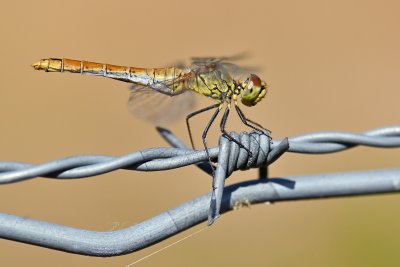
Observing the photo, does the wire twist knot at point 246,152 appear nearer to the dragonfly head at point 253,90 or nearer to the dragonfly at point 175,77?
the dragonfly head at point 253,90

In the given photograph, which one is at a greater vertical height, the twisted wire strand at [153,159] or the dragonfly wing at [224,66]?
the dragonfly wing at [224,66]

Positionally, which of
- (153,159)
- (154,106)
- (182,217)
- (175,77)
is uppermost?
(175,77)

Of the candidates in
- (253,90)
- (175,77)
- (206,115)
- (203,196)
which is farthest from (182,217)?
(206,115)

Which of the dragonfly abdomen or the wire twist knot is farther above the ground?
the dragonfly abdomen

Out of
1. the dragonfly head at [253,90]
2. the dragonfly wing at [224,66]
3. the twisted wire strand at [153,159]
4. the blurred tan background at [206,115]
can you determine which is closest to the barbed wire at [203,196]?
the twisted wire strand at [153,159]

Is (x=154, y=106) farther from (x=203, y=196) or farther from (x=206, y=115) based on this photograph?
(x=206, y=115)

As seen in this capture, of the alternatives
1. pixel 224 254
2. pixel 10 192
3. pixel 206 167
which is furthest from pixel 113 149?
pixel 206 167

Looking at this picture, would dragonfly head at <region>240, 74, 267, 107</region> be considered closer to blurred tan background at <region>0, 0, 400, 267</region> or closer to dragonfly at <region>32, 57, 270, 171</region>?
dragonfly at <region>32, 57, 270, 171</region>

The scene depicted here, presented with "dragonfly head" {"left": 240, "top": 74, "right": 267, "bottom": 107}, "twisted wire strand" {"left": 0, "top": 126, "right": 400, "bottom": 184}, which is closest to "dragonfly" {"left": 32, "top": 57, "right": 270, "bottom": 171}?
"dragonfly head" {"left": 240, "top": 74, "right": 267, "bottom": 107}
